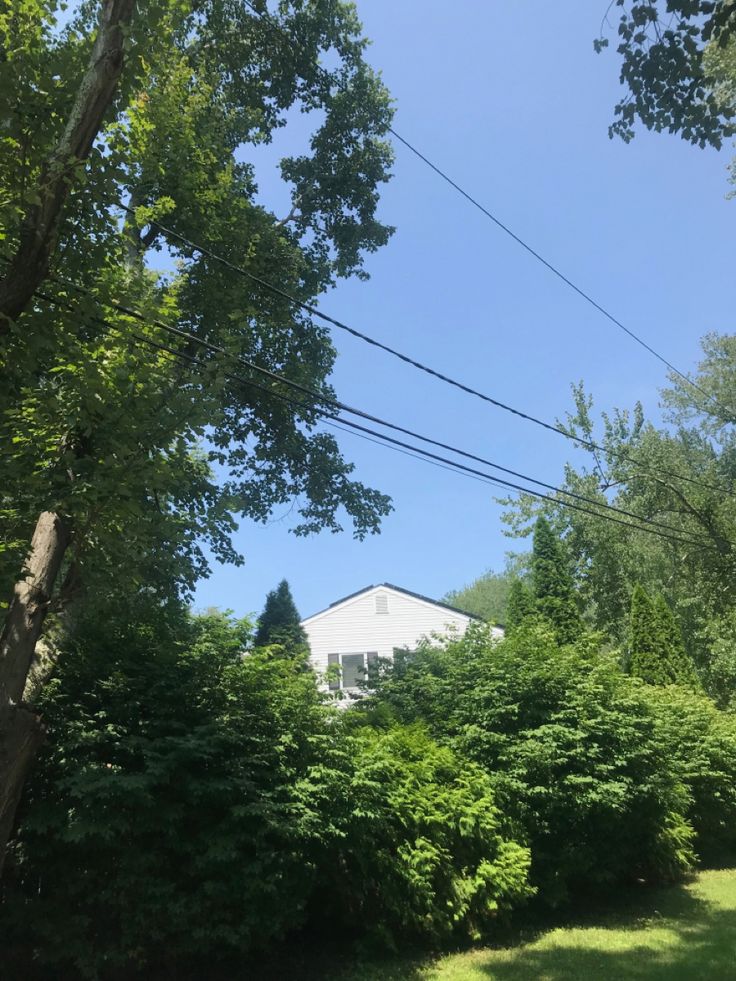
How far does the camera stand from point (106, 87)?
4219 mm

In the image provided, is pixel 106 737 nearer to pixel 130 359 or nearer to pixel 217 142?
pixel 130 359

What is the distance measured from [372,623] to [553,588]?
13210mm

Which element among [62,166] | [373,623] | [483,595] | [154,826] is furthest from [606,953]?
[483,595]

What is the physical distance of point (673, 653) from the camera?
13805 millimetres

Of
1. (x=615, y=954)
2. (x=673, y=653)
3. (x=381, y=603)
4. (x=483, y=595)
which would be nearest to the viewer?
(x=615, y=954)

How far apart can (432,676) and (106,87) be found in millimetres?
6509

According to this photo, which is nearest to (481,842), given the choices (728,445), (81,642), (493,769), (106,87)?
(493,769)

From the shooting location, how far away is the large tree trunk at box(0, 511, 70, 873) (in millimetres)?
4227

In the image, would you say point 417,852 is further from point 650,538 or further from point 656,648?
point 650,538

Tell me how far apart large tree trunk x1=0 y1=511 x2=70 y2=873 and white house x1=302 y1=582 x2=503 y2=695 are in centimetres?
2207

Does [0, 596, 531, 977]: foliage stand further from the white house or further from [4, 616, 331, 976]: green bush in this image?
the white house

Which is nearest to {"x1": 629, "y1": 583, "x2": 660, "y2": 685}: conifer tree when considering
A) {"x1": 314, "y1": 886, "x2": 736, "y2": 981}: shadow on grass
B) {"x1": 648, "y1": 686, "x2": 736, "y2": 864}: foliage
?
{"x1": 648, "y1": 686, "x2": 736, "y2": 864}: foliage

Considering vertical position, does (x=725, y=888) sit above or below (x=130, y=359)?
below

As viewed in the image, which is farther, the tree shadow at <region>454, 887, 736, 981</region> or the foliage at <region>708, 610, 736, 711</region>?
the foliage at <region>708, 610, 736, 711</region>
